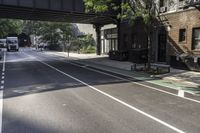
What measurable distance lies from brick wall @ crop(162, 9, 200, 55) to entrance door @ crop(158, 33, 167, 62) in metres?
1.66

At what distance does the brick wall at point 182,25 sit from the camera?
70.5 feet

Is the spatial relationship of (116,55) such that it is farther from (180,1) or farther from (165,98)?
(165,98)

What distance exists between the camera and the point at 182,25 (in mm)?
22922

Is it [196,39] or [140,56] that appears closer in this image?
[196,39]

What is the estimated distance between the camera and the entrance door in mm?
26328

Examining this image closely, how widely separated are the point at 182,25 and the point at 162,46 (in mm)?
4195

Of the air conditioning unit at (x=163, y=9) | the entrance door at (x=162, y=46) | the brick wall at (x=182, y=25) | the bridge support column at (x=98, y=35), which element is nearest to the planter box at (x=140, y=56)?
the entrance door at (x=162, y=46)

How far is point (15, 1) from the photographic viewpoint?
88.3 ft

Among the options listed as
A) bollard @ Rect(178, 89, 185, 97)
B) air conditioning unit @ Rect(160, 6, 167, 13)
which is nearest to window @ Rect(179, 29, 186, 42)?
air conditioning unit @ Rect(160, 6, 167, 13)

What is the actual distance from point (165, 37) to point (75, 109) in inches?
743

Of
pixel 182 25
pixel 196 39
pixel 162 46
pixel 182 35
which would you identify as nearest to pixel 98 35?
pixel 162 46

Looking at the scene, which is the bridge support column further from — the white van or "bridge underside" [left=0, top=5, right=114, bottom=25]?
the white van

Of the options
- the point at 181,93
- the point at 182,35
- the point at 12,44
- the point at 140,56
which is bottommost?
the point at 181,93

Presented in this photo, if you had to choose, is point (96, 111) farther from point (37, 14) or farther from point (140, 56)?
point (37, 14)
